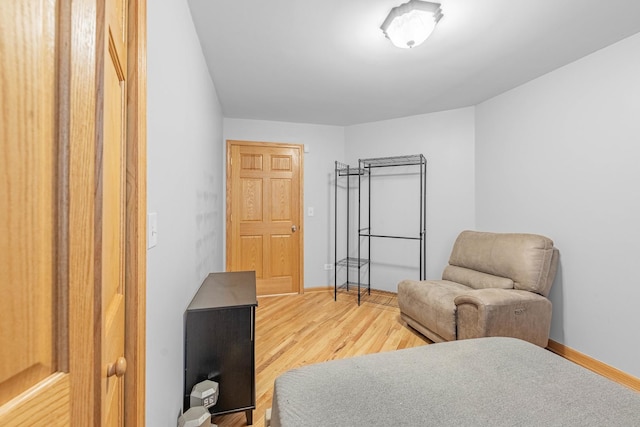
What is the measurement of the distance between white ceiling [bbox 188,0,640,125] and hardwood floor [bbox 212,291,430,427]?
7.27 ft

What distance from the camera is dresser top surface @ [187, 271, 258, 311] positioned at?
61.5 inches

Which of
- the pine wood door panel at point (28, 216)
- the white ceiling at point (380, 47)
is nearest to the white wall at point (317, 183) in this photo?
the white ceiling at point (380, 47)

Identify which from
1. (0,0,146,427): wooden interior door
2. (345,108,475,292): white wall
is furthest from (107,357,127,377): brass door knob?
(345,108,475,292): white wall

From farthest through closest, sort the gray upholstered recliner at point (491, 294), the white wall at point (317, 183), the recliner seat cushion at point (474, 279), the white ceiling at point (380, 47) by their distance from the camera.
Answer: the white wall at point (317, 183) < the recliner seat cushion at point (474, 279) < the gray upholstered recliner at point (491, 294) < the white ceiling at point (380, 47)

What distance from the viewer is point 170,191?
1.28 m

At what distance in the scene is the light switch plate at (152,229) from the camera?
0.99 metres

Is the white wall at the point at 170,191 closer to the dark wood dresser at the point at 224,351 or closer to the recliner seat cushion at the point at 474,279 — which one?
the dark wood dresser at the point at 224,351

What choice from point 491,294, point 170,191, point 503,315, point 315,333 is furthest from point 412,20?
point 315,333

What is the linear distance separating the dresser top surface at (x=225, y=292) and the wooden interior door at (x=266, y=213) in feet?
5.06

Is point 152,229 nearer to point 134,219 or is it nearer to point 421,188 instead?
point 134,219

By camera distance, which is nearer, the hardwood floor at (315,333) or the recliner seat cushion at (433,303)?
the hardwood floor at (315,333)

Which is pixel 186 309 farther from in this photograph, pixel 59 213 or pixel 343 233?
pixel 343 233

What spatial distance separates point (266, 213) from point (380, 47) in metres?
2.45

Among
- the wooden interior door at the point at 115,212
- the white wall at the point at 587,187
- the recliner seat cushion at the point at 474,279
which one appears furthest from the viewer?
the recliner seat cushion at the point at 474,279
